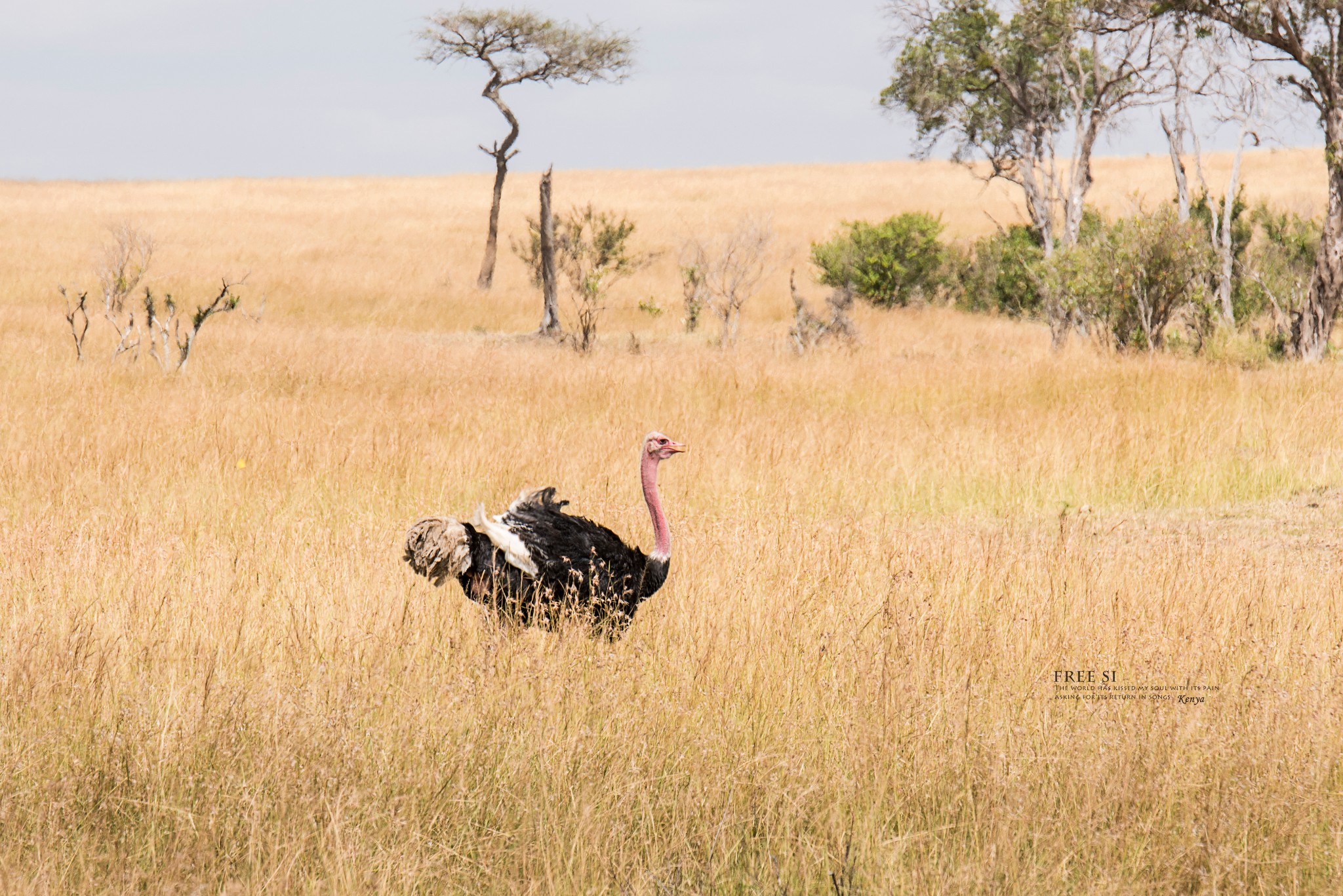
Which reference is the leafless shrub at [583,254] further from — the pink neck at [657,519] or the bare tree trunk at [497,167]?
the pink neck at [657,519]

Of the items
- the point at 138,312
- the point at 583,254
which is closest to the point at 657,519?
the point at 583,254

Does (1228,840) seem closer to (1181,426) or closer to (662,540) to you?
(662,540)

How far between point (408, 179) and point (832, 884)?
74.0 metres

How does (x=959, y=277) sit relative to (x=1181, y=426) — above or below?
above

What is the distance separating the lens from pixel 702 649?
392 cm

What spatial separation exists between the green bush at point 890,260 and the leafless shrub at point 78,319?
14733mm

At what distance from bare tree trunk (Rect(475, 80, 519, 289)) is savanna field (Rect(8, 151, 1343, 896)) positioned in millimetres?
17993

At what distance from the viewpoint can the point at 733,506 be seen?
6707mm

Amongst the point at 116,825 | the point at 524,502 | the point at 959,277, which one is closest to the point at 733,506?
the point at 524,502

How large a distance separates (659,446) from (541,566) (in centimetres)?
65

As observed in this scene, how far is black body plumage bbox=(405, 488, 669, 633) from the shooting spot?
157 inches

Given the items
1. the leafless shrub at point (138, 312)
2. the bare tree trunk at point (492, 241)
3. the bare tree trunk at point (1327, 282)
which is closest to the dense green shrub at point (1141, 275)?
the bare tree trunk at point (1327, 282)

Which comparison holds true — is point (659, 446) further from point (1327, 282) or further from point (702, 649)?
point (1327, 282)

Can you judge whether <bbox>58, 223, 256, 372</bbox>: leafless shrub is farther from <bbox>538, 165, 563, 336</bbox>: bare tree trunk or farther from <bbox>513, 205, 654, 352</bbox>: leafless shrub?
<bbox>513, 205, 654, 352</bbox>: leafless shrub
